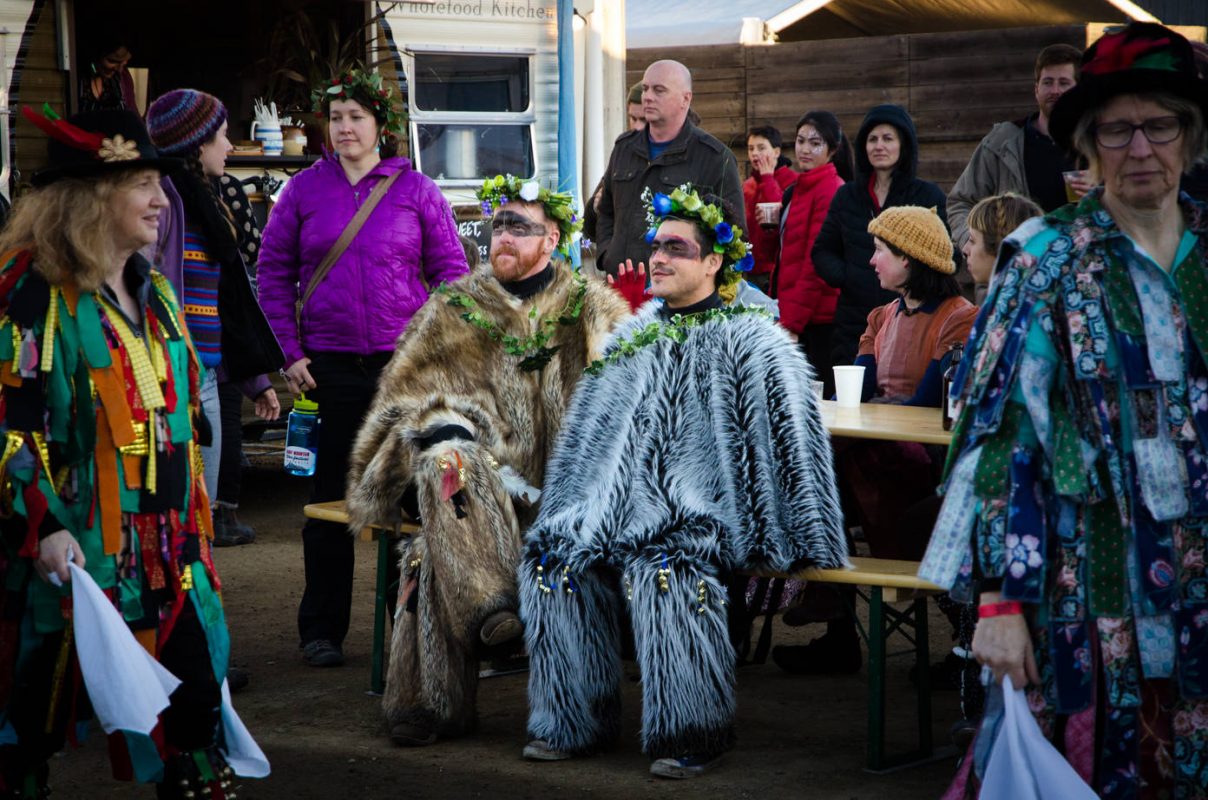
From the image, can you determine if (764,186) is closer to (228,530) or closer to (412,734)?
(228,530)

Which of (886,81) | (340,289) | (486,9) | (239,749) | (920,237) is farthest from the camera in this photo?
(886,81)

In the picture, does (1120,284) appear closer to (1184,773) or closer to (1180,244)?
(1180,244)

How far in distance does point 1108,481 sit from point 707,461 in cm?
201

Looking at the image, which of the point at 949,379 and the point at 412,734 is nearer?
the point at 412,734

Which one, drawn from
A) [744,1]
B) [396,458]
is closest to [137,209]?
[396,458]

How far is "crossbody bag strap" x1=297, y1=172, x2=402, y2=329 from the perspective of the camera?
601cm

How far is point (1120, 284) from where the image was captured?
9.48 feet

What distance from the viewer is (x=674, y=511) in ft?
15.4

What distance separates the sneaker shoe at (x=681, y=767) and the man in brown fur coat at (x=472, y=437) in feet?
2.07

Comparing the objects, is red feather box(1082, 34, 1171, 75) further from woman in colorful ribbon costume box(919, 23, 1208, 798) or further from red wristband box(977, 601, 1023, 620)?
red wristband box(977, 601, 1023, 620)

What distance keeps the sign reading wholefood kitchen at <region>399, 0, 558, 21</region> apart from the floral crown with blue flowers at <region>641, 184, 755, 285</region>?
15.0 feet

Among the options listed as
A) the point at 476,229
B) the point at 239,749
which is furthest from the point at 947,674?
the point at 476,229

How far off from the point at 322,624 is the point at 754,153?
4.89 meters

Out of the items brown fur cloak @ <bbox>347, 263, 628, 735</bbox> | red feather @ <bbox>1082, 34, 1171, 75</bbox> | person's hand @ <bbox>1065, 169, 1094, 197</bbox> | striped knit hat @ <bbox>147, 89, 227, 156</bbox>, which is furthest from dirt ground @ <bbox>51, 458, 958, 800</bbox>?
red feather @ <bbox>1082, 34, 1171, 75</bbox>
